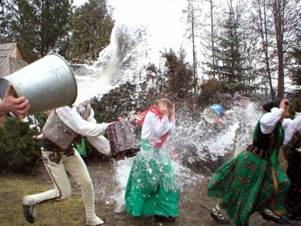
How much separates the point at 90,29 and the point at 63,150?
2617 centimetres

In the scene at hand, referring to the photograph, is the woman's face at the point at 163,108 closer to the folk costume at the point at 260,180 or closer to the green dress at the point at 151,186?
the green dress at the point at 151,186

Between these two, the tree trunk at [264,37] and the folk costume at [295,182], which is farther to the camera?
the tree trunk at [264,37]

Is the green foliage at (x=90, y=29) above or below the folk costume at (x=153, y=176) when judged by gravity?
above

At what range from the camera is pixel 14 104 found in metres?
2.44

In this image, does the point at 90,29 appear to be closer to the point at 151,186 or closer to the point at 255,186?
the point at 151,186

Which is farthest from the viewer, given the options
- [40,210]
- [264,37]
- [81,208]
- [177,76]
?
[264,37]

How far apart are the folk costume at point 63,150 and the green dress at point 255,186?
142cm

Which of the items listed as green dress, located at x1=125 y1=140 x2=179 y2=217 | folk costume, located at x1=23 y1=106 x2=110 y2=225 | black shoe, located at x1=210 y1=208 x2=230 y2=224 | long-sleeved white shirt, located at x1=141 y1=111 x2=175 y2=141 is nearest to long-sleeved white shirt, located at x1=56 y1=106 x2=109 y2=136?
folk costume, located at x1=23 y1=106 x2=110 y2=225

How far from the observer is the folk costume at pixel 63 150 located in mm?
4980

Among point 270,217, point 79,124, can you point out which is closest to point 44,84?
point 79,124

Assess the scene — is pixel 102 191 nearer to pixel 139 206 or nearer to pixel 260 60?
pixel 139 206

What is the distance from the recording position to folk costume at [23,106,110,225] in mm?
4980

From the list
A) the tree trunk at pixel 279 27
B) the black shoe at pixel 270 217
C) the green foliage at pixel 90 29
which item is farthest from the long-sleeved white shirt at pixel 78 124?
the green foliage at pixel 90 29

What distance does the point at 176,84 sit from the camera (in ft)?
70.8
